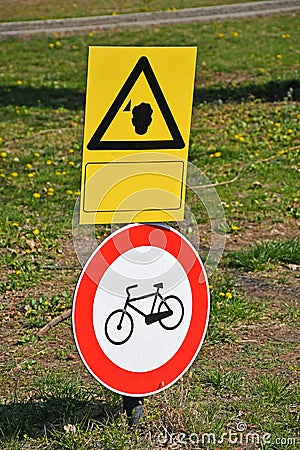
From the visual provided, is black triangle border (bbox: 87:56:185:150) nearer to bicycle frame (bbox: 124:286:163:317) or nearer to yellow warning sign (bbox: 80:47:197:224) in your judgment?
yellow warning sign (bbox: 80:47:197:224)

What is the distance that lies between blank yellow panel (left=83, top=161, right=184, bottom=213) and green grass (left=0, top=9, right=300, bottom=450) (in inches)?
37.8

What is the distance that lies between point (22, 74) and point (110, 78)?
9469 mm

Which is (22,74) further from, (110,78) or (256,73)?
(110,78)

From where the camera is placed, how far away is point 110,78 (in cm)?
304

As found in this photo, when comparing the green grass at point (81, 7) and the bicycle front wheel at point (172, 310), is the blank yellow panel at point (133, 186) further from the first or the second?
the green grass at point (81, 7)

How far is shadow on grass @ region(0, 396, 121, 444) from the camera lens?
3.49 metres

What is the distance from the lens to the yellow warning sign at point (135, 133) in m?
3.05

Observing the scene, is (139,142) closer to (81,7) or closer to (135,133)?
(135,133)

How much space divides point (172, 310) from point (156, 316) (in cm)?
8

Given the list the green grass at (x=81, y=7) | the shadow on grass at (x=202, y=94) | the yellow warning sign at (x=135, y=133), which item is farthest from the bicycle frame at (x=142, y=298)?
the green grass at (x=81, y=7)

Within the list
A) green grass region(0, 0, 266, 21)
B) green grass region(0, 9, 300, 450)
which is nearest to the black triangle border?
green grass region(0, 9, 300, 450)

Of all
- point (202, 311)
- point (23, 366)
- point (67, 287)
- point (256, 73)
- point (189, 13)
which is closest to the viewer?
point (202, 311)

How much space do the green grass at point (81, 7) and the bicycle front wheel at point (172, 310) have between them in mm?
13127

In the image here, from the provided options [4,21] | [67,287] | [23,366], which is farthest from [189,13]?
[23,366]
